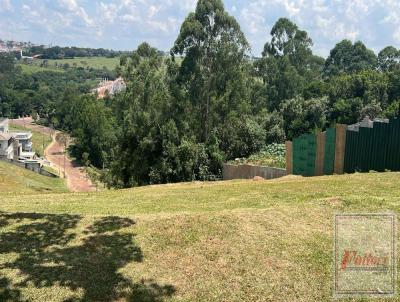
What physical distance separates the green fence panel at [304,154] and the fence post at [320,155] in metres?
0.17

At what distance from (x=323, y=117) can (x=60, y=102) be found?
8217 cm

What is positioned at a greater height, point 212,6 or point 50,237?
point 212,6

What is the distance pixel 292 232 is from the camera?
788 centimetres

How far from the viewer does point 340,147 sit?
15391 mm

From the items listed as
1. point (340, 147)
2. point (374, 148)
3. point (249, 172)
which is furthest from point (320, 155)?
point (249, 172)

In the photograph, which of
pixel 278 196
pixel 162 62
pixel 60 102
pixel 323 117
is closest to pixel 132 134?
pixel 162 62

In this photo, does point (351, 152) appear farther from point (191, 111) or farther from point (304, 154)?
point (191, 111)

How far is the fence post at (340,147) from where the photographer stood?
15227 millimetres

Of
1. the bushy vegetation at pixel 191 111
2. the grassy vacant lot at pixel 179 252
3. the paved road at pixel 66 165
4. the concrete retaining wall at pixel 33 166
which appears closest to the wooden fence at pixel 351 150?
the grassy vacant lot at pixel 179 252

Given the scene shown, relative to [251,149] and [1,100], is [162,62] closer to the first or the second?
[251,149]

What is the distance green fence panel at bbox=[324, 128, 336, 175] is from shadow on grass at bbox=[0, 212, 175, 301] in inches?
373

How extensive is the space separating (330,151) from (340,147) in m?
0.51

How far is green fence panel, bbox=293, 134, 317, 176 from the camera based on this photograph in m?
16.8

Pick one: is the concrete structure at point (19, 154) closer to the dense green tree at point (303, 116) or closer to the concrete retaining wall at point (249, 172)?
the dense green tree at point (303, 116)
